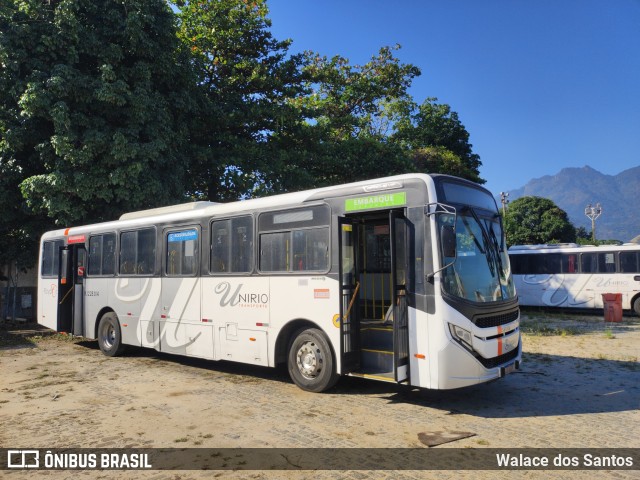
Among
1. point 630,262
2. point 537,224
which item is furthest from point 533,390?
point 537,224

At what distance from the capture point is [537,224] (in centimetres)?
4656

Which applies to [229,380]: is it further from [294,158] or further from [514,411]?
[294,158]

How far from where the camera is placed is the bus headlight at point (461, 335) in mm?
6363

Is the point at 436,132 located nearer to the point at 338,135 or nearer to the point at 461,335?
the point at 338,135

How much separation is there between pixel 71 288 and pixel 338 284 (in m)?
9.10

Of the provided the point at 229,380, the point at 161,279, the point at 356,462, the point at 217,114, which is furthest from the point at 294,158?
the point at 356,462

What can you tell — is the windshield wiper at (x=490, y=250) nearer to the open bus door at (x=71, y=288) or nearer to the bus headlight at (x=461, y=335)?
the bus headlight at (x=461, y=335)

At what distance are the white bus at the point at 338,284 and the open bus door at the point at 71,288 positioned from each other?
214 centimetres

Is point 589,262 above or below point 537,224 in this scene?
A: below

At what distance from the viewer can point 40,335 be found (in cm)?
1553

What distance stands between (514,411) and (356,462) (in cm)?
292

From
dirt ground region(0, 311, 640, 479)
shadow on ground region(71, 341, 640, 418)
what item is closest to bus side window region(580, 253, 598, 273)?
dirt ground region(0, 311, 640, 479)

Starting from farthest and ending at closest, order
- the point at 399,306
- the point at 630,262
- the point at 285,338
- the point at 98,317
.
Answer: the point at 630,262 < the point at 98,317 < the point at 285,338 < the point at 399,306

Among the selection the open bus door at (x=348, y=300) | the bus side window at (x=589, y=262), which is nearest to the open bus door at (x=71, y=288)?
the open bus door at (x=348, y=300)
